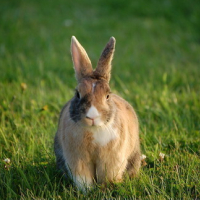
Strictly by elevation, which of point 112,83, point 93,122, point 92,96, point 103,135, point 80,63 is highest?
point 80,63

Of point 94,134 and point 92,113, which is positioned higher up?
point 92,113

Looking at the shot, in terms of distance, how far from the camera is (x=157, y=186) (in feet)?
9.89

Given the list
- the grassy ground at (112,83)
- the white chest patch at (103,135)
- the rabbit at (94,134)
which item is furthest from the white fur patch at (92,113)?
the grassy ground at (112,83)

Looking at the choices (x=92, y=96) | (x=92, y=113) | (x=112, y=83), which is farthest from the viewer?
(x=112, y=83)

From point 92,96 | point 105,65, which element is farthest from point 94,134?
point 105,65

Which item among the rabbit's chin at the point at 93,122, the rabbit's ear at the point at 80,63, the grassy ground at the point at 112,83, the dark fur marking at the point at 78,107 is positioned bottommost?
the grassy ground at the point at 112,83

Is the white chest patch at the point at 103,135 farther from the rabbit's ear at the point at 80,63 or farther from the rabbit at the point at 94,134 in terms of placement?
the rabbit's ear at the point at 80,63

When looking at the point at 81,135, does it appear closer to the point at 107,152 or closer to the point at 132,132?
the point at 107,152

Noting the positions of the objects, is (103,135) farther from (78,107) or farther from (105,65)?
(105,65)

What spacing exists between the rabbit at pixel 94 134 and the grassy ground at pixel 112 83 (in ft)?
0.51

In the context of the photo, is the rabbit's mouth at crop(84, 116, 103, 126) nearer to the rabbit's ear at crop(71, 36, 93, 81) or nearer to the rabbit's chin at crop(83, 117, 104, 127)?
the rabbit's chin at crop(83, 117, 104, 127)

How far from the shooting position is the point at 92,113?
2725 mm

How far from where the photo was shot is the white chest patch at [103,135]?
2939 mm

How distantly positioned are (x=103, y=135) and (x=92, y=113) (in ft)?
1.02
